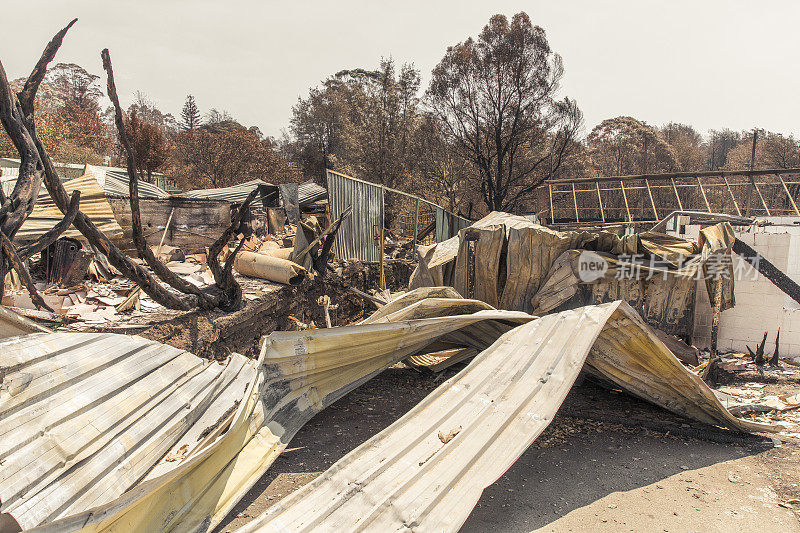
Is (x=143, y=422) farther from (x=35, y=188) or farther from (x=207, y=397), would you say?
(x=35, y=188)

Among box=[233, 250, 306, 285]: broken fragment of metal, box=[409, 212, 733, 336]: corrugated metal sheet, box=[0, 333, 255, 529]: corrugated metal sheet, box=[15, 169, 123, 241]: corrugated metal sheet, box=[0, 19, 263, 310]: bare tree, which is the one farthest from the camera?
box=[233, 250, 306, 285]: broken fragment of metal

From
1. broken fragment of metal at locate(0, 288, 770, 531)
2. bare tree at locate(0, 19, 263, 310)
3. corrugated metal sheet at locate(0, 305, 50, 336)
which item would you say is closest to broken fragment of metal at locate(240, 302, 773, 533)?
broken fragment of metal at locate(0, 288, 770, 531)

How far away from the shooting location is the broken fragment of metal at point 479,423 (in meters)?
1.83

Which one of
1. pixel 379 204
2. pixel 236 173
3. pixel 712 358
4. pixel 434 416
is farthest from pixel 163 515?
pixel 236 173

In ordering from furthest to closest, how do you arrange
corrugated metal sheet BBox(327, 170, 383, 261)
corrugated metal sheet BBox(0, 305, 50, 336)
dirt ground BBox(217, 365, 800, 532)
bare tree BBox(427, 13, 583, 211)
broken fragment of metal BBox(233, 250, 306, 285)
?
bare tree BBox(427, 13, 583, 211), corrugated metal sheet BBox(327, 170, 383, 261), broken fragment of metal BBox(233, 250, 306, 285), corrugated metal sheet BBox(0, 305, 50, 336), dirt ground BBox(217, 365, 800, 532)

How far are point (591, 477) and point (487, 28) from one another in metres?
18.0

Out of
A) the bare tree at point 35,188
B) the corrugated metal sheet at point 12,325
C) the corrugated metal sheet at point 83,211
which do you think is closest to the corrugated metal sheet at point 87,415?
the corrugated metal sheet at point 12,325

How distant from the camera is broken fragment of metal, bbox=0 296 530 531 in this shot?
174 centimetres

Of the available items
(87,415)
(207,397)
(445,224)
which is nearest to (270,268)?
(207,397)

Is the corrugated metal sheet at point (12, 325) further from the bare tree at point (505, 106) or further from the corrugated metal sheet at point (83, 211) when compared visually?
the bare tree at point (505, 106)

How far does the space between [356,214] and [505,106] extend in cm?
1141

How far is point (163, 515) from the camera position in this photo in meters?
1.91

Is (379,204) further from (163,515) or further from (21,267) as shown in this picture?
(163,515)

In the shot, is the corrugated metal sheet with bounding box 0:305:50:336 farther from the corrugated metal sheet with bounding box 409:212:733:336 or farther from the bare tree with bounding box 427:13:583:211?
the bare tree with bounding box 427:13:583:211
